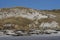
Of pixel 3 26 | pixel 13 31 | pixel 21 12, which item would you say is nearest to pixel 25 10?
pixel 21 12

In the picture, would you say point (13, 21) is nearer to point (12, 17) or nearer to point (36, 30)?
point (12, 17)

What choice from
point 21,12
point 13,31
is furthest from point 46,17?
point 13,31

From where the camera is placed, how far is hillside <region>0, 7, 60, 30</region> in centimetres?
12429

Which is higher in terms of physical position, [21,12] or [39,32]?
[21,12]

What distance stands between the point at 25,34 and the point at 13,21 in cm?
2462

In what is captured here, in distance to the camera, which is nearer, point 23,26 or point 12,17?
point 23,26

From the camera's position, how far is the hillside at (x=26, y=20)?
12429cm

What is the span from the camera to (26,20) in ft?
442

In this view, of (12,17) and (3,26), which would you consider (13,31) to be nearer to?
(3,26)

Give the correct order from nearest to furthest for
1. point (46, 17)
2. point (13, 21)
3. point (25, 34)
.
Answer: point (25, 34), point (13, 21), point (46, 17)

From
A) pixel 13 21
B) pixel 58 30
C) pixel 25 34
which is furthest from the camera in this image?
pixel 13 21

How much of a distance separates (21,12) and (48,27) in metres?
24.3

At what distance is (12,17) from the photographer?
137625 mm

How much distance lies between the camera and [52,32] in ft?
367
